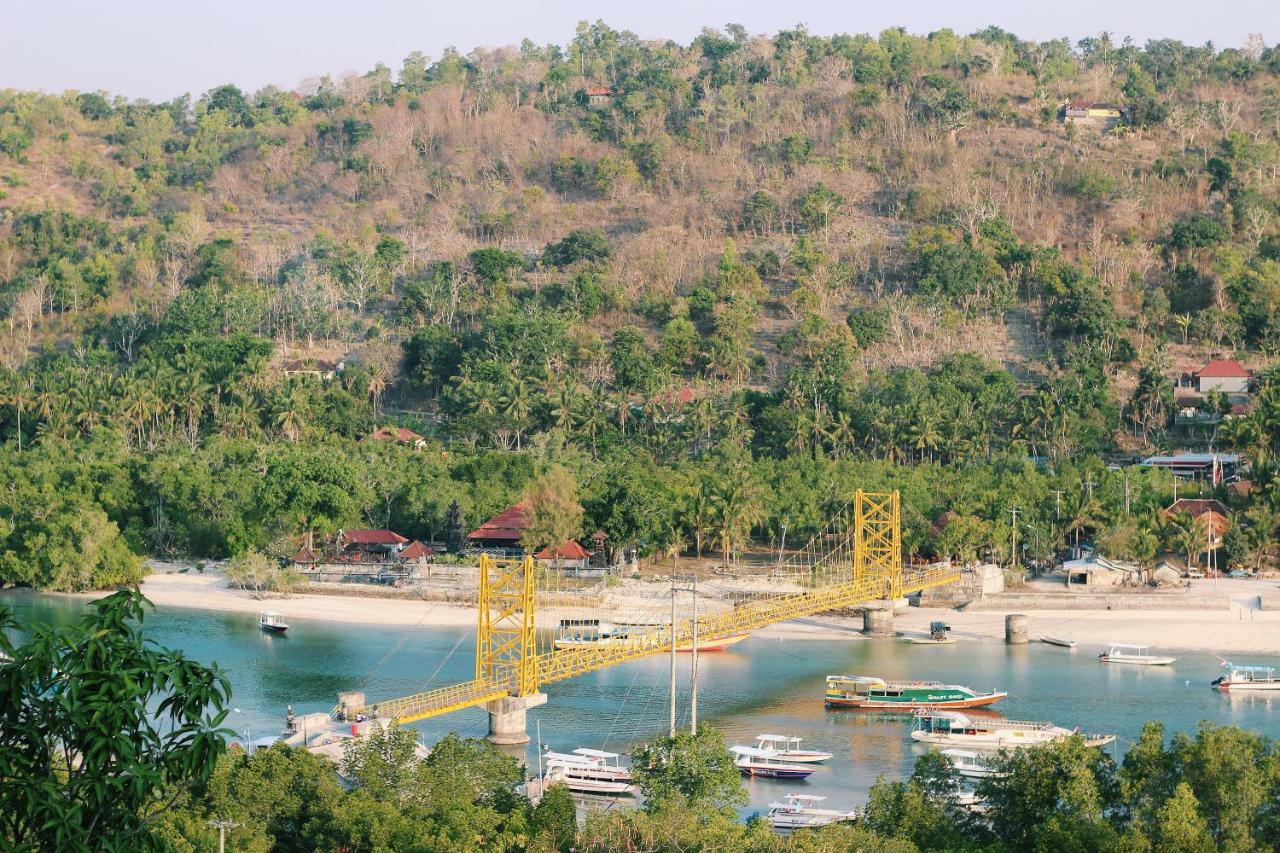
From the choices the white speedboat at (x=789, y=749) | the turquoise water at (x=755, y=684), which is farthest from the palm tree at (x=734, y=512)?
the white speedboat at (x=789, y=749)

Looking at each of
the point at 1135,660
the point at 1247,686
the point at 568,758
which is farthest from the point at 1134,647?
the point at 568,758

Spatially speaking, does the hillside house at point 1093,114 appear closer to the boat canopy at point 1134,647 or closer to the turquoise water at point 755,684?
the turquoise water at point 755,684

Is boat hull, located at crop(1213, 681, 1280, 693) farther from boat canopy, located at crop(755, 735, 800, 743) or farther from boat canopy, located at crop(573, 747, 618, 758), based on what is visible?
boat canopy, located at crop(573, 747, 618, 758)

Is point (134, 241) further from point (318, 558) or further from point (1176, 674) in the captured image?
point (1176, 674)

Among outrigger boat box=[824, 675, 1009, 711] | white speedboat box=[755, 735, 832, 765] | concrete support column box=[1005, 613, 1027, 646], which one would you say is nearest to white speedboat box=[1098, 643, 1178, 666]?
concrete support column box=[1005, 613, 1027, 646]

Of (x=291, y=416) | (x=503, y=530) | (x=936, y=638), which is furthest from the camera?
(x=291, y=416)

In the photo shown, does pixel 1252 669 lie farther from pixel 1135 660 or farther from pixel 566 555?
pixel 566 555

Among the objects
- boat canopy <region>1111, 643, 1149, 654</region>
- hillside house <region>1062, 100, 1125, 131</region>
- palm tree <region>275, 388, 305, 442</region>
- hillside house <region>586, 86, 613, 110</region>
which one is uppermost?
hillside house <region>586, 86, 613, 110</region>
